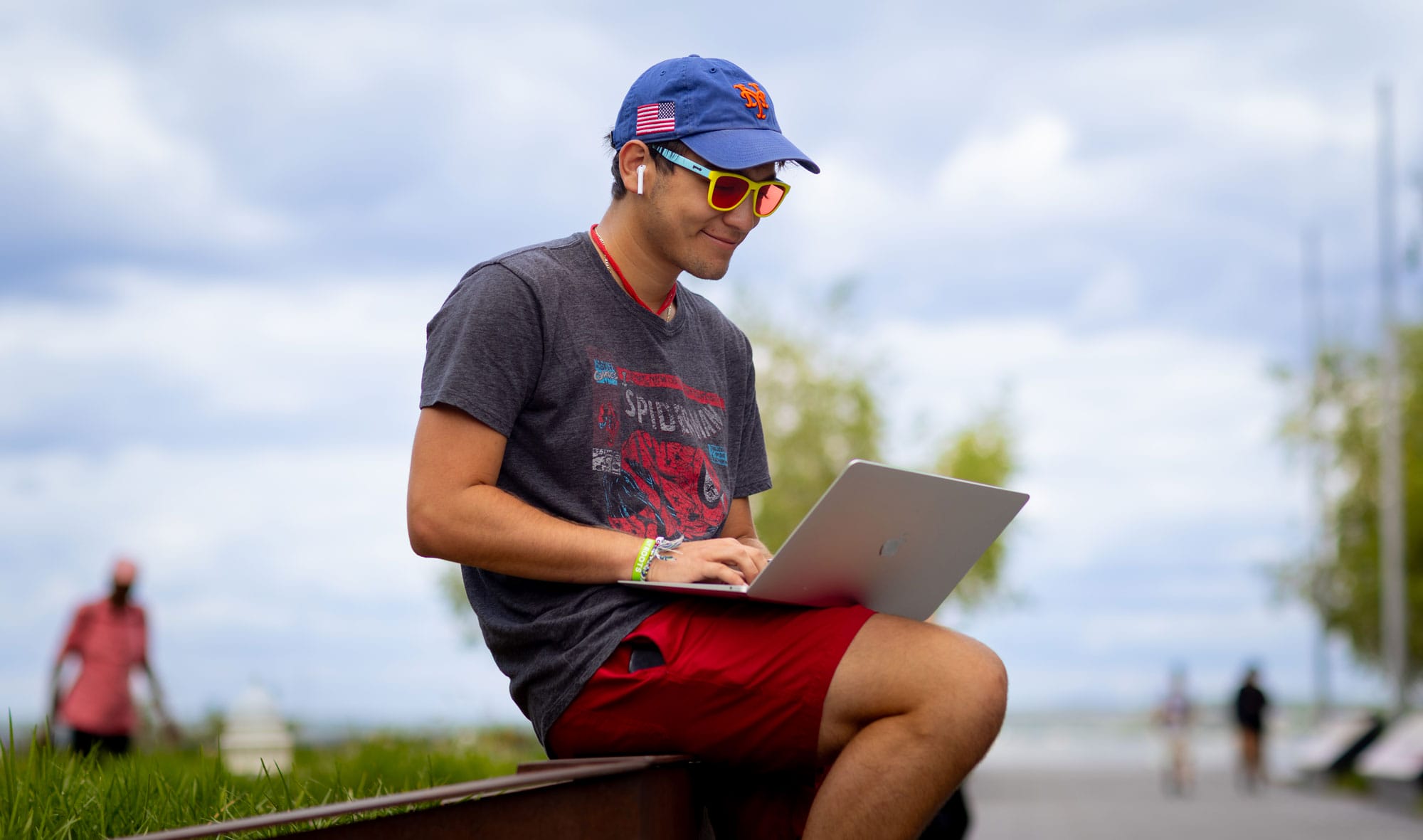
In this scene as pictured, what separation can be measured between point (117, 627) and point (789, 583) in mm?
8555

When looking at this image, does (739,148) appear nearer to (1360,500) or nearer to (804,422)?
(804,422)

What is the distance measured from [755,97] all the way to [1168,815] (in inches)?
609

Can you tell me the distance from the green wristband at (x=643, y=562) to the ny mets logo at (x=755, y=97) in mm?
984

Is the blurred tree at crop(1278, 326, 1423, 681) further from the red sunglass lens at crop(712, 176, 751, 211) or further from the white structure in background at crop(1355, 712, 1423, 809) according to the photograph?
the red sunglass lens at crop(712, 176, 751, 211)

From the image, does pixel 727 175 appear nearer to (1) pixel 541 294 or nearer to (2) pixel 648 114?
(2) pixel 648 114

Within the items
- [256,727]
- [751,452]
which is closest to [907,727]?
→ [751,452]

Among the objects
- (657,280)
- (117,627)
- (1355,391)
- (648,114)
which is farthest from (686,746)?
(1355,391)

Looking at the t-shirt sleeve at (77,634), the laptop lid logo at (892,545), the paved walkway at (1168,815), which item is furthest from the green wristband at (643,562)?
the paved walkway at (1168,815)

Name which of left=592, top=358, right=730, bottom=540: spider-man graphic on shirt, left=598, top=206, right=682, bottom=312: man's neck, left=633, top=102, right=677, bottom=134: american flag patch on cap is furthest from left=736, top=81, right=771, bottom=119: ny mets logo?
left=592, top=358, right=730, bottom=540: spider-man graphic on shirt

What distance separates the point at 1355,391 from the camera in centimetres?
3709

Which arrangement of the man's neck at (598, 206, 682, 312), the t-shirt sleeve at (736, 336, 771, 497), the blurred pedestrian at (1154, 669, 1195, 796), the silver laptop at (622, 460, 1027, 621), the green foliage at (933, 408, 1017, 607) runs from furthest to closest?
1. the green foliage at (933, 408, 1017, 607)
2. the blurred pedestrian at (1154, 669, 1195, 796)
3. the t-shirt sleeve at (736, 336, 771, 497)
4. the man's neck at (598, 206, 682, 312)
5. the silver laptop at (622, 460, 1027, 621)

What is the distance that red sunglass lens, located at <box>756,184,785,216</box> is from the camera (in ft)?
9.80

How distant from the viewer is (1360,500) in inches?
1407

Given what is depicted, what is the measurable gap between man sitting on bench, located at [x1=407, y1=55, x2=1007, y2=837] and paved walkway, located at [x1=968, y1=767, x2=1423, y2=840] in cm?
1136
